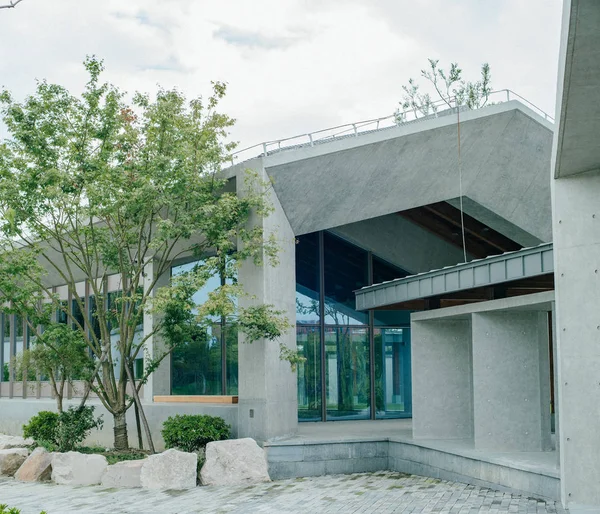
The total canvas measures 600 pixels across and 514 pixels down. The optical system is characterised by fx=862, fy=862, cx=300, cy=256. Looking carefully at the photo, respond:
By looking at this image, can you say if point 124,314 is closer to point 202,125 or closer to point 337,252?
point 202,125

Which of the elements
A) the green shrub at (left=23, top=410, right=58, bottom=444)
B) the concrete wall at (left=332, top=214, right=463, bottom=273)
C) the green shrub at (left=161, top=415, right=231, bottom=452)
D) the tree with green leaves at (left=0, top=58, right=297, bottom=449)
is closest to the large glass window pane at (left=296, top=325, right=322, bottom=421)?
the concrete wall at (left=332, top=214, right=463, bottom=273)

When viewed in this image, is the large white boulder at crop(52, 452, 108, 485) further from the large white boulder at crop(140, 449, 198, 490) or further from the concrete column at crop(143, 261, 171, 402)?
the concrete column at crop(143, 261, 171, 402)

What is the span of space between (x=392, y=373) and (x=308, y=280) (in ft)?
13.8

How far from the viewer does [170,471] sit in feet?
58.2

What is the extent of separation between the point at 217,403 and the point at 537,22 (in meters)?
37.2

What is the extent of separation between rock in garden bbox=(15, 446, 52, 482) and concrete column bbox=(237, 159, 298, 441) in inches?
175

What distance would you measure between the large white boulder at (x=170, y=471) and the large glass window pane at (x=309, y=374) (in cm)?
856

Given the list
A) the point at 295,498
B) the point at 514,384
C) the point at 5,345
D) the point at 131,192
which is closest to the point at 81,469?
the point at 295,498

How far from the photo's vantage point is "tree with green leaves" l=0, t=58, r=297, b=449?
19625mm

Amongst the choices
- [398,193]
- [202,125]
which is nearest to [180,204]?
[202,125]

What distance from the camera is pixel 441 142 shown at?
72.5 ft

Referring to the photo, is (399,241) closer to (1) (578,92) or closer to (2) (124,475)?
(2) (124,475)

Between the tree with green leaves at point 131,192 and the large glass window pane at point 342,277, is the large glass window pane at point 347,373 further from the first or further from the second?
the tree with green leaves at point 131,192

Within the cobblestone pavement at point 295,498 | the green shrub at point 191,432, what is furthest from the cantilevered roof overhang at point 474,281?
the green shrub at point 191,432
